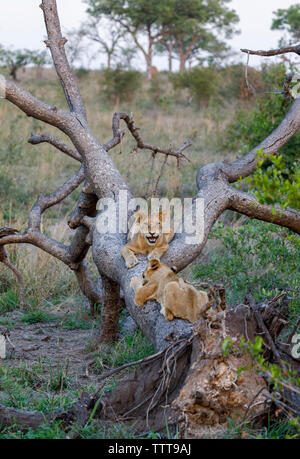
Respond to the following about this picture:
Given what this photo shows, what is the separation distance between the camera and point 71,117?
4086 millimetres

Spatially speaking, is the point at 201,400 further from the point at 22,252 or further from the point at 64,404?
the point at 22,252

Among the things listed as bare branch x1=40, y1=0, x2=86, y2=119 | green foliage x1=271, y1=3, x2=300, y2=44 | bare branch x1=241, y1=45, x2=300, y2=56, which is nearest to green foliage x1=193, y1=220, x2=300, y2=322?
bare branch x1=241, y1=45, x2=300, y2=56

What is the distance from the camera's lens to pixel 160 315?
122 inches

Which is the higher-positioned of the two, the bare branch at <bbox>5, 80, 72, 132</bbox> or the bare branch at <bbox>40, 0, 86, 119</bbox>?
the bare branch at <bbox>40, 0, 86, 119</bbox>

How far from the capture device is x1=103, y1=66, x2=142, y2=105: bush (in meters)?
16.5

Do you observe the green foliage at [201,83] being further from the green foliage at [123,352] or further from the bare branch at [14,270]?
the green foliage at [123,352]

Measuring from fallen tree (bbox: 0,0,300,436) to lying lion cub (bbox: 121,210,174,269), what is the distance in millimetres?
67

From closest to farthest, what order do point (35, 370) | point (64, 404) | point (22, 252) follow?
point (64, 404)
point (35, 370)
point (22, 252)

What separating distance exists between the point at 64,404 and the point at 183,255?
1330 millimetres

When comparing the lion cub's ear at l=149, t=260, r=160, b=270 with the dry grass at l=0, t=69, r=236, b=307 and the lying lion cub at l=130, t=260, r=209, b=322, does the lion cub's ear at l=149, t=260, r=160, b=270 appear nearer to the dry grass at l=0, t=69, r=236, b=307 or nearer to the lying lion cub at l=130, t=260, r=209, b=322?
the lying lion cub at l=130, t=260, r=209, b=322

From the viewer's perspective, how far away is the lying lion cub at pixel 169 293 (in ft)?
9.53

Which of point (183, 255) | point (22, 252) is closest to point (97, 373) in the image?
point (183, 255)

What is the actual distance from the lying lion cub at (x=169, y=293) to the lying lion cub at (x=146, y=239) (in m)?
0.28

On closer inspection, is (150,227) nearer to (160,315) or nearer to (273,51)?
(160,315)
